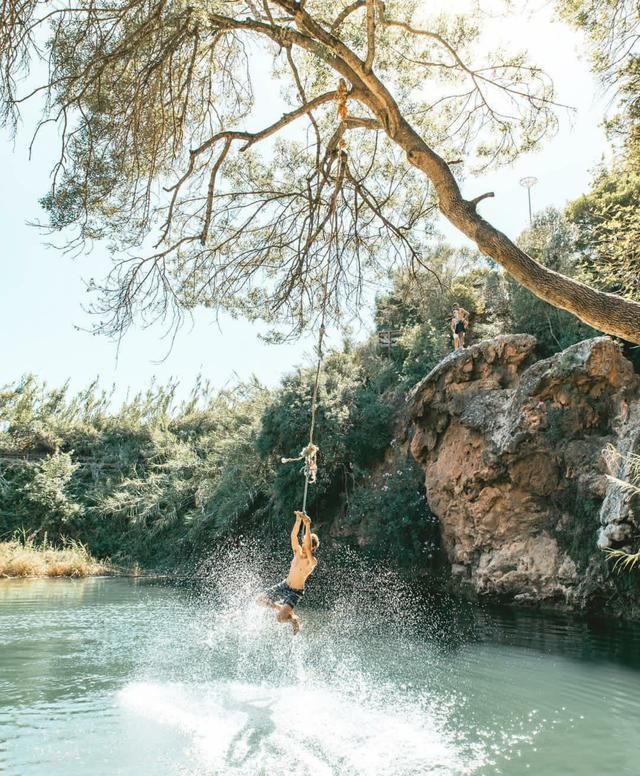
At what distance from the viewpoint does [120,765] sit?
13.7 ft

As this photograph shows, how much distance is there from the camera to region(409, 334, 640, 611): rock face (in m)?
10.7

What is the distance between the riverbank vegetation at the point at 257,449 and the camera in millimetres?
14548

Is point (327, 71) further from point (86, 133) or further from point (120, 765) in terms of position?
point (120, 765)

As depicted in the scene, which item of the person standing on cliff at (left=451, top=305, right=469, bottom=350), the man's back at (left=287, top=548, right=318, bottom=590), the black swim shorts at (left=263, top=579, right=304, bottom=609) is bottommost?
the black swim shorts at (left=263, top=579, right=304, bottom=609)

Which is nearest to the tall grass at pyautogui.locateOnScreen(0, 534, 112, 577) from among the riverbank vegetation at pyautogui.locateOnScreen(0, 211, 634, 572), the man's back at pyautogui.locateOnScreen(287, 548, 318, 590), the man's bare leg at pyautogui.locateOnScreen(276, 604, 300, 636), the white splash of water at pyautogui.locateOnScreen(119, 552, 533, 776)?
the riverbank vegetation at pyautogui.locateOnScreen(0, 211, 634, 572)

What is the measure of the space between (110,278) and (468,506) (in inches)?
363

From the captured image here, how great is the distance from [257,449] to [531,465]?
7533 mm

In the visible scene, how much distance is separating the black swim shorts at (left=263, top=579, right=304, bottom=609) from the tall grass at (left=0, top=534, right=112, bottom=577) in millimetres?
12724

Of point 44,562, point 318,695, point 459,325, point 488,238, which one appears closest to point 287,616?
point 318,695

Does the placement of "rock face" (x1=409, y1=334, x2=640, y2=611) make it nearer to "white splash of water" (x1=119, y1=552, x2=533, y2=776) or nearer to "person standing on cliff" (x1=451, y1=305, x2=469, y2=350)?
"person standing on cliff" (x1=451, y1=305, x2=469, y2=350)

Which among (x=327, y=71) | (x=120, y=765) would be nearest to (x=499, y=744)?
(x=120, y=765)

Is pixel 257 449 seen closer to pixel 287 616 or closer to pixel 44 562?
pixel 44 562

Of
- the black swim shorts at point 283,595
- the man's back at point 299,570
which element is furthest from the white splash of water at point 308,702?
the man's back at point 299,570

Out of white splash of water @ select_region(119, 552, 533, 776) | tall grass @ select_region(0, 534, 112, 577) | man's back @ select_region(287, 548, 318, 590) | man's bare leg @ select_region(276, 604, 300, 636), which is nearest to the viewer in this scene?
white splash of water @ select_region(119, 552, 533, 776)
